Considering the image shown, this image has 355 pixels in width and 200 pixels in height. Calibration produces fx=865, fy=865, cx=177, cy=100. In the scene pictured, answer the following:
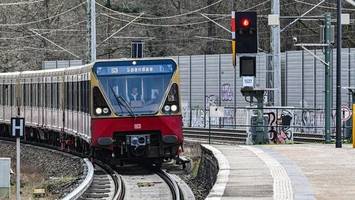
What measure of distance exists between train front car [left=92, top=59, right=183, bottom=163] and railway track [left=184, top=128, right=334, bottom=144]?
12055 mm

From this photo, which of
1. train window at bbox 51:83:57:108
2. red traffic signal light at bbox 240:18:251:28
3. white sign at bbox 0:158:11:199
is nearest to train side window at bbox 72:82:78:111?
train window at bbox 51:83:57:108

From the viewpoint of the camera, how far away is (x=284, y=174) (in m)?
17.0

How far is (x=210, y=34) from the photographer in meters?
68.7

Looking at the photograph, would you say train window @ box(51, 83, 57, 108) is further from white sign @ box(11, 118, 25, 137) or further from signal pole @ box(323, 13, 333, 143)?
white sign @ box(11, 118, 25, 137)

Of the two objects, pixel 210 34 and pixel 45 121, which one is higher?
pixel 210 34

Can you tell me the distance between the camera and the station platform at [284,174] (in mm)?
14078

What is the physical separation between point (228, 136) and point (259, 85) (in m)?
5.09

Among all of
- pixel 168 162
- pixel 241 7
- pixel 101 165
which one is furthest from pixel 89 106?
pixel 241 7

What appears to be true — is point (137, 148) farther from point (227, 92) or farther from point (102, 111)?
point (227, 92)

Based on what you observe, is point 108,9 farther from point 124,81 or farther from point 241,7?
point 124,81

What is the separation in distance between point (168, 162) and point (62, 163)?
13.5ft

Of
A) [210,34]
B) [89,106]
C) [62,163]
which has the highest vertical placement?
[210,34]

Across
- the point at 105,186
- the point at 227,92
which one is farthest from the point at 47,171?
the point at 227,92

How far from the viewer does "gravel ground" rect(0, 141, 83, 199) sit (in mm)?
22047
